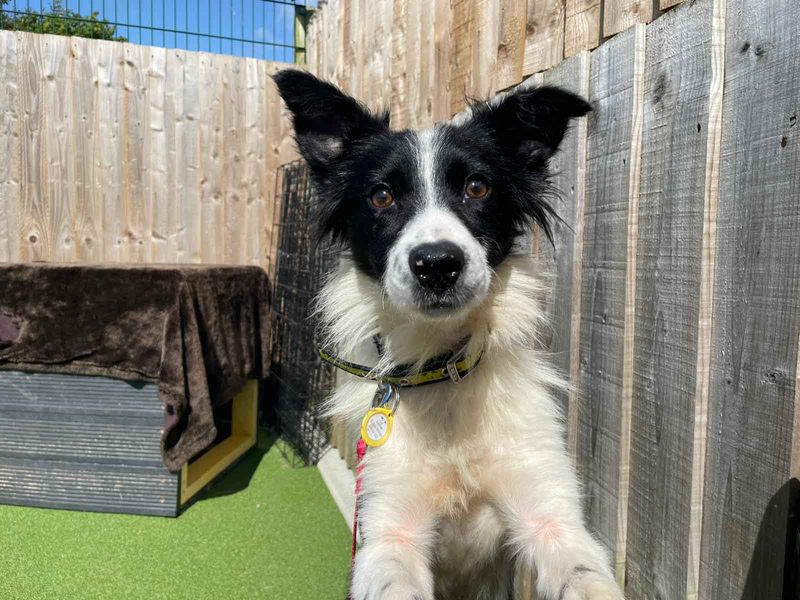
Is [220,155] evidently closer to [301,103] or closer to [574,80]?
[301,103]

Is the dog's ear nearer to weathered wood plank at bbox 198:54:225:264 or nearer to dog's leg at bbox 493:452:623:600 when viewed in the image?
dog's leg at bbox 493:452:623:600

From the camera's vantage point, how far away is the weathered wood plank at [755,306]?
1119mm

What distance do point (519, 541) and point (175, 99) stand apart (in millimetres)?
4156

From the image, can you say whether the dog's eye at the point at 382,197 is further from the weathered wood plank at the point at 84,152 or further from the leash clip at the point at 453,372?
the weathered wood plank at the point at 84,152

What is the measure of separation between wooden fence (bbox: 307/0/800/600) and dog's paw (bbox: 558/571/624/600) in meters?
0.27

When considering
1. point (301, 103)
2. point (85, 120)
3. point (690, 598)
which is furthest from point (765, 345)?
point (85, 120)

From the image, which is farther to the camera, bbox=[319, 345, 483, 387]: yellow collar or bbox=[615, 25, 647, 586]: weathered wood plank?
bbox=[319, 345, 483, 387]: yellow collar

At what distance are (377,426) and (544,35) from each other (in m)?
1.41

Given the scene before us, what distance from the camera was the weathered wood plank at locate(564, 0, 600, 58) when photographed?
174cm

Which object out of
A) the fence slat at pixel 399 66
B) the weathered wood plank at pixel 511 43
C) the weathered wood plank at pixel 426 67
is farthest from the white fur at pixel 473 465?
the fence slat at pixel 399 66

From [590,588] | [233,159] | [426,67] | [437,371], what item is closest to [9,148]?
[233,159]

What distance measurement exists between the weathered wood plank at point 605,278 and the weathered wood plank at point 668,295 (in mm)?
58

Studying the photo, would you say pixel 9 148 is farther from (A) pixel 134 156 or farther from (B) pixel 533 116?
(B) pixel 533 116

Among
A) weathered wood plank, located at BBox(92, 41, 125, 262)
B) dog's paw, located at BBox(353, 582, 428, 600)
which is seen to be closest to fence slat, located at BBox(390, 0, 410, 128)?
weathered wood plank, located at BBox(92, 41, 125, 262)
